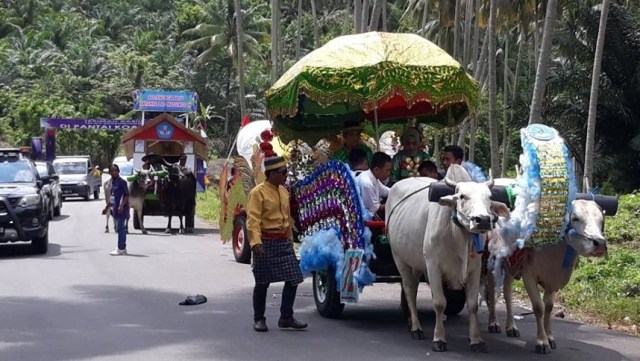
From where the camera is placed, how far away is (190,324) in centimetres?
1123

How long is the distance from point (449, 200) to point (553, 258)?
47.7 inches

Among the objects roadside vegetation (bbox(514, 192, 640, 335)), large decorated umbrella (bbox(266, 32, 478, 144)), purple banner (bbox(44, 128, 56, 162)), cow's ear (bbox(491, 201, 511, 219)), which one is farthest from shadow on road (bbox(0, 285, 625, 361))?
purple banner (bbox(44, 128, 56, 162))

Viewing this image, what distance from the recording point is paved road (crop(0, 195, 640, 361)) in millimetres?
9547

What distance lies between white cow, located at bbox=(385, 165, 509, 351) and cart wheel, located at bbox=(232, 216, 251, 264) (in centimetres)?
701

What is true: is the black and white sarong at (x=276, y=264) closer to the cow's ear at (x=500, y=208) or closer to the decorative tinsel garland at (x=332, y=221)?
the decorative tinsel garland at (x=332, y=221)

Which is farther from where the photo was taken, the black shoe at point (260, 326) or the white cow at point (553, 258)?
the black shoe at point (260, 326)

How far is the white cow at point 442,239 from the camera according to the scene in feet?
29.8

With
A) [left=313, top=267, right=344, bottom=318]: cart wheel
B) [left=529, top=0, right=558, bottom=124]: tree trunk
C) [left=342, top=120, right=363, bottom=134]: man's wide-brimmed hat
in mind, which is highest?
[left=529, top=0, right=558, bottom=124]: tree trunk

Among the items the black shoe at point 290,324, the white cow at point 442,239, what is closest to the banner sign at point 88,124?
the black shoe at point 290,324

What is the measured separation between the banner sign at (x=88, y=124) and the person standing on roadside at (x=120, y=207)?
3340 cm

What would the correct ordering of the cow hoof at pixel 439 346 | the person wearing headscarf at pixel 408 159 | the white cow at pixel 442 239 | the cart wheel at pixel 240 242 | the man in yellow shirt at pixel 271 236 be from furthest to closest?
the cart wheel at pixel 240 242, the person wearing headscarf at pixel 408 159, the man in yellow shirt at pixel 271 236, the cow hoof at pixel 439 346, the white cow at pixel 442 239

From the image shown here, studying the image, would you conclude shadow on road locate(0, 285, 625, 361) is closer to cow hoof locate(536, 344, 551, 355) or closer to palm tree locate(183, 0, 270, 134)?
cow hoof locate(536, 344, 551, 355)

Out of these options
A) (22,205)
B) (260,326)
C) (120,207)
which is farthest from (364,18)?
(260,326)

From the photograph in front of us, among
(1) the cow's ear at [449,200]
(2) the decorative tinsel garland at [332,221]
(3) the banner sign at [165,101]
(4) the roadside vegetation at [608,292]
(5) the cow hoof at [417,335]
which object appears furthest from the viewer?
(3) the banner sign at [165,101]
